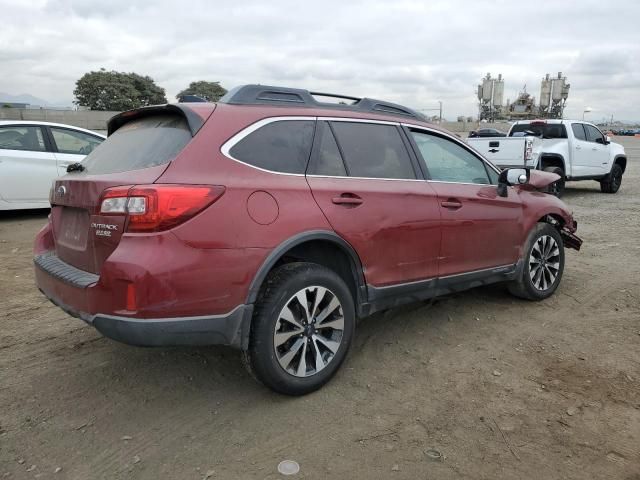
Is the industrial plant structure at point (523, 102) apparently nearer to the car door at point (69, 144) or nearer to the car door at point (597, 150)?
the car door at point (597, 150)

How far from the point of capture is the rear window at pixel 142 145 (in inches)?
115

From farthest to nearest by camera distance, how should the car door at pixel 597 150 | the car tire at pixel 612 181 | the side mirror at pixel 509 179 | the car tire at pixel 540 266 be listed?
the car tire at pixel 612 181
the car door at pixel 597 150
the car tire at pixel 540 266
the side mirror at pixel 509 179

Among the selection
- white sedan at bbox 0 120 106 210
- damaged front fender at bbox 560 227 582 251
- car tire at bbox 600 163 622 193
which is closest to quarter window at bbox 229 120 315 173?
damaged front fender at bbox 560 227 582 251

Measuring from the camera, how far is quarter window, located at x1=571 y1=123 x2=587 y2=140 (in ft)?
42.4

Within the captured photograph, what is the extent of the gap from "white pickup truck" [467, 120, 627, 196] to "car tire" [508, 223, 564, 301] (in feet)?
23.2

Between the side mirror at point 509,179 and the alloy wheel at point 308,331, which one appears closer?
the alloy wheel at point 308,331

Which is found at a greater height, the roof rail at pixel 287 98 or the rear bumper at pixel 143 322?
the roof rail at pixel 287 98

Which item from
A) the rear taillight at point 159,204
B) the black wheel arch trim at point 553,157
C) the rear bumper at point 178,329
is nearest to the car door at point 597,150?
the black wheel arch trim at point 553,157

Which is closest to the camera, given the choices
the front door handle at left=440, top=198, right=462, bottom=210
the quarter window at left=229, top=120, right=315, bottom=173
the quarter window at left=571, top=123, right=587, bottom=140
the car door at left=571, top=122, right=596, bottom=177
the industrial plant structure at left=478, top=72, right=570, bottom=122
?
the quarter window at left=229, top=120, right=315, bottom=173

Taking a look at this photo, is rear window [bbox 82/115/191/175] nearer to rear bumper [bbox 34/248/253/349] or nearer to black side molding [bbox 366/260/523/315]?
rear bumper [bbox 34/248/253/349]

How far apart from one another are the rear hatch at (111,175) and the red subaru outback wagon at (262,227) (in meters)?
0.01

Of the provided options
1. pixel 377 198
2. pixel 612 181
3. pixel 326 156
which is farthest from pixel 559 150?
pixel 326 156

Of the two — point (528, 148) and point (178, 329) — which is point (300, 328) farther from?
point (528, 148)

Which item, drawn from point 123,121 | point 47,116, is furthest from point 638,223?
point 47,116
